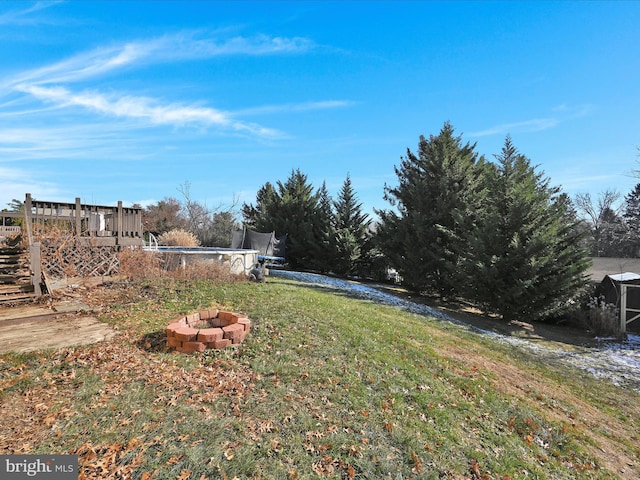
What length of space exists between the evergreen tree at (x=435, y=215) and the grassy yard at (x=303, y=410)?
7.32 m

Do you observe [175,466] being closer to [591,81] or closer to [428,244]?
[428,244]

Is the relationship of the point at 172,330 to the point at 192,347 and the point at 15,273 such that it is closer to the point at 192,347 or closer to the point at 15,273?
the point at 192,347

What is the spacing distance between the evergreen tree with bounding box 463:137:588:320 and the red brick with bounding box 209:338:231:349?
28.6 feet

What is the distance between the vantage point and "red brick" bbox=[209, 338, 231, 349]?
4.32 m

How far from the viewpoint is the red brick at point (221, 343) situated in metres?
4.32

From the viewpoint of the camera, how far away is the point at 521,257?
995 cm

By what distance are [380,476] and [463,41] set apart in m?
10.5

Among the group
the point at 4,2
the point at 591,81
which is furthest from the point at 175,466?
the point at 591,81

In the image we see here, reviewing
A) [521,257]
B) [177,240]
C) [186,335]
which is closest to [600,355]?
[521,257]

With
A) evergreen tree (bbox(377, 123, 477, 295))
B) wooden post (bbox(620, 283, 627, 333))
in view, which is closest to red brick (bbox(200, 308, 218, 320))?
evergreen tree (bbox(377, 123, 477, 295))

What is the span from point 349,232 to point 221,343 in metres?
12.7

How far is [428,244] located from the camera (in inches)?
516

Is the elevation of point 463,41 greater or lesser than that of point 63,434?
greater

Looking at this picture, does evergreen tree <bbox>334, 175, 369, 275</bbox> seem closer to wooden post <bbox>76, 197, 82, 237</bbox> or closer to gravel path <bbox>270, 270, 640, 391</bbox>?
gravel path <bbox>270, 270, 640, 391</bbox>
